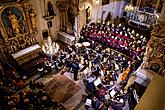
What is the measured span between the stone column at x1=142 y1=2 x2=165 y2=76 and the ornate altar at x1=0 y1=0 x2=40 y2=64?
28.6ft

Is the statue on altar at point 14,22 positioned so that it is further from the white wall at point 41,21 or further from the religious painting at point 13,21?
the white wall at point 41,21

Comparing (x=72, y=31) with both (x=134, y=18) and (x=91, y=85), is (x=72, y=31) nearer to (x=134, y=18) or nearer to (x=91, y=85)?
(x=91, y=85)

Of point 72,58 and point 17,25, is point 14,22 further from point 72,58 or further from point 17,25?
point 72,58

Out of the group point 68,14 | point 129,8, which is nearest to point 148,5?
point 129,8

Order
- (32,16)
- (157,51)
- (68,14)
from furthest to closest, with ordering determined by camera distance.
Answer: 1. (68,14)
2. (32,16)
3. (157,51)

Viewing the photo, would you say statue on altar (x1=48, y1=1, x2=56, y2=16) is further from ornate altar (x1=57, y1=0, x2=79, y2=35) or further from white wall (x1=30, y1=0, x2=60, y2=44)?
ornate altar (x1=57, y1=0, x2=79, y2=35)

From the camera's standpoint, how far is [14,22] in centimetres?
1111

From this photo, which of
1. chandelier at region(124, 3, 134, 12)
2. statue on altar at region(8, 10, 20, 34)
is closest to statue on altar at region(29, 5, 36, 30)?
statue on altar at region(8, 10, 20, 34)

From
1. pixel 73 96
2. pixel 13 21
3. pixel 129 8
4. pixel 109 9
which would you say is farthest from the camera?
pixel 129 8

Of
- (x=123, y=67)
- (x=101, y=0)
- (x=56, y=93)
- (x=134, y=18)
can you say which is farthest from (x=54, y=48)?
(x=134, y=18)

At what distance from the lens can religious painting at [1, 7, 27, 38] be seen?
10695 millimetres

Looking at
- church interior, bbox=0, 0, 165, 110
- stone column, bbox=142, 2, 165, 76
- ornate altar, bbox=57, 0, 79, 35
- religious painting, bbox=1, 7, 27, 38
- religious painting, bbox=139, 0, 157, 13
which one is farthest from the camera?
religious painting, bbox=139, 0, 157, 13

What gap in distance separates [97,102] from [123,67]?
3799mm

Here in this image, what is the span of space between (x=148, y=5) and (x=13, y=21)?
1366cm
